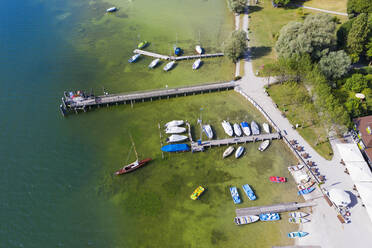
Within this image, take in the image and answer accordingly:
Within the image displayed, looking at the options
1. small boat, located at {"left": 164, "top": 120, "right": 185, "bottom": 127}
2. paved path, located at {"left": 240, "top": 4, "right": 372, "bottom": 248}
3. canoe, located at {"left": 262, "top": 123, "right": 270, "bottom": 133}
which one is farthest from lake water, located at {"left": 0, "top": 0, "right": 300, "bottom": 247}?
paved path, located at {"left": 240, "top": 4, "right": 372, "bottom": 248}

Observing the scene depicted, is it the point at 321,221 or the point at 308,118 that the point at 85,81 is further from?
the point at 321,221

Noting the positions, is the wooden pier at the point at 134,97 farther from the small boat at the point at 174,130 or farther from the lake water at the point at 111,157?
the small boat at the point at 174,130

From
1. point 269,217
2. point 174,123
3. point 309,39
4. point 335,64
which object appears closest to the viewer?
point 269,217

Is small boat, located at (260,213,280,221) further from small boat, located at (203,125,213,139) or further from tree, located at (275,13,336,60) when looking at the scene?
tree, located at (275,13,336,60)

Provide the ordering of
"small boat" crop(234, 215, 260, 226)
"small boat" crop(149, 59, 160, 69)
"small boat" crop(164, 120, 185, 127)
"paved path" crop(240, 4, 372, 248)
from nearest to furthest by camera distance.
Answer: "paved path" crop(240, 4, 372, 248)
"small boat" crop(234, 215, 260, 226)
"small boat" crop(164, 120, 185, 127)
"small boat" crop(149, 59, 160, 69)

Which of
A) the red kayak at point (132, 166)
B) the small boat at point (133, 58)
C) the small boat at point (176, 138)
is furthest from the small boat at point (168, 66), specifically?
the red kayak at point (132, 166)

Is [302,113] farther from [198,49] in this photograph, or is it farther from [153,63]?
[153,63]

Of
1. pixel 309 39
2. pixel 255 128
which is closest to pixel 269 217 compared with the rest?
pixel 255 128

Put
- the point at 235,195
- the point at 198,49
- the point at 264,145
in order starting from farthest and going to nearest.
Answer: the point at 198,49 < the point at 264,145 < the point at 235,195
